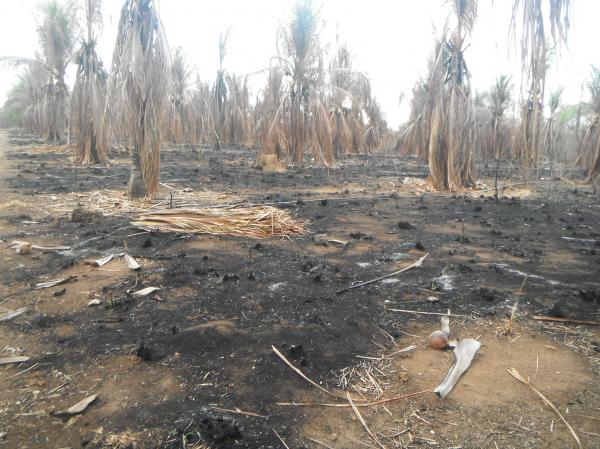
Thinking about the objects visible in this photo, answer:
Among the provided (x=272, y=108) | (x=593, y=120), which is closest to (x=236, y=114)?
(x=272, y=108)

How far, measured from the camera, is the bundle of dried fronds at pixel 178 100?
22312 millimetres

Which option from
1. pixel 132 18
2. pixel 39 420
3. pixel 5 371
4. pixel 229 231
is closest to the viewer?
pixel 39 420

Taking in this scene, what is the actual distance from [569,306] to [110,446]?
324 cm

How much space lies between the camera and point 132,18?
6.50 m

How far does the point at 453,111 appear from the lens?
8.95 meters

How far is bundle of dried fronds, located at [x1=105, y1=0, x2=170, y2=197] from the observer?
6395mm

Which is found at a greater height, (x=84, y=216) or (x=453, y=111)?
(x=453, y=111)

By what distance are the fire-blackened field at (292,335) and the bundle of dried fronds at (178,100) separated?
1870cm

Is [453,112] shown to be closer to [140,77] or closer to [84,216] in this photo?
[140,77]

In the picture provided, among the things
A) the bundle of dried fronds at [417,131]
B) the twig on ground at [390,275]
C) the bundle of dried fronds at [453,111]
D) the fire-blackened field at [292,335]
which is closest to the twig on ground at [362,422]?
the fire-blackened field at [292,335]

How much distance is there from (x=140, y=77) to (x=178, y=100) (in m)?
18.4

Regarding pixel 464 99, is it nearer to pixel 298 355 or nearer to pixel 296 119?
pixel 296 119

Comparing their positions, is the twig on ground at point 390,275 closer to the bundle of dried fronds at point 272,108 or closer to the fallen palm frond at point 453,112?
the fallen palm frond at point 453,112

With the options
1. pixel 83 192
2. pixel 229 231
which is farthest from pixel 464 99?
pixel 83 192
